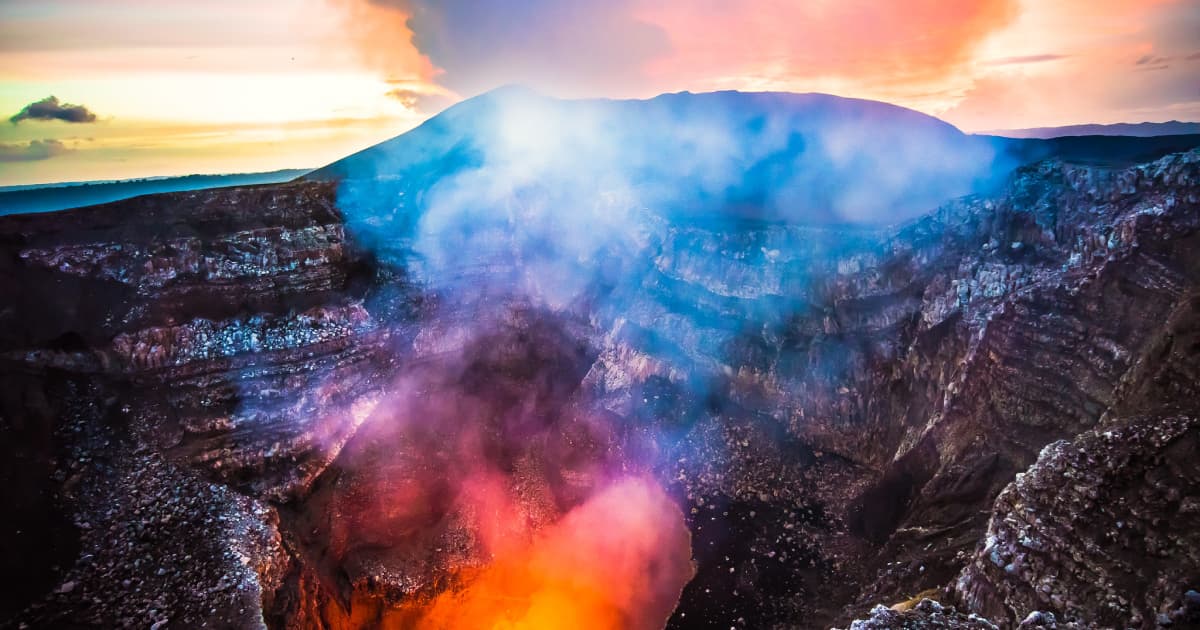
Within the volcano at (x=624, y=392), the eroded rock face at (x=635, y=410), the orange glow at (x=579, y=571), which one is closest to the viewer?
the eroded rock face at (x=635, y=410)

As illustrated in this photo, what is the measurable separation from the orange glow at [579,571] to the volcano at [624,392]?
0.13 m

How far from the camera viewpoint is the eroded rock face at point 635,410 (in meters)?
13.8

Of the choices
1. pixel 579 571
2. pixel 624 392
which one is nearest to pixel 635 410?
pixel 624 392

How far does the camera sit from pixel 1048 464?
1260 centimetres

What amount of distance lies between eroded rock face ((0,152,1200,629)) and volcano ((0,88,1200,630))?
10cm

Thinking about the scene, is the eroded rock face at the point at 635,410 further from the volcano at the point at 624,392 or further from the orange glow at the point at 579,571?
the orange glow at the point at 579,571

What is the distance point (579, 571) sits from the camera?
2195cm

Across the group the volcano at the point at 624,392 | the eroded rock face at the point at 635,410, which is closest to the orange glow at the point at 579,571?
the volcano at the point at 624,392

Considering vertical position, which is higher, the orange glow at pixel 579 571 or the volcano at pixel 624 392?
the volcano at pixel 624 392

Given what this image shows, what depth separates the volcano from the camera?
46.6ft

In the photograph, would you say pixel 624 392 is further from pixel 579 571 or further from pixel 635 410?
pixel 579 571

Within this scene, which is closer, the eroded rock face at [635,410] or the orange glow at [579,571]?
the eroded rock face at [635,410]

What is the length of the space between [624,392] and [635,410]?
3.54 feet

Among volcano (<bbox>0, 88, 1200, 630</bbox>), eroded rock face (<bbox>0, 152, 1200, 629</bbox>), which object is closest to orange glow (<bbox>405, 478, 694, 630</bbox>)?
volcano (<bbox>0, 88, 1200, 630</bbox>)
